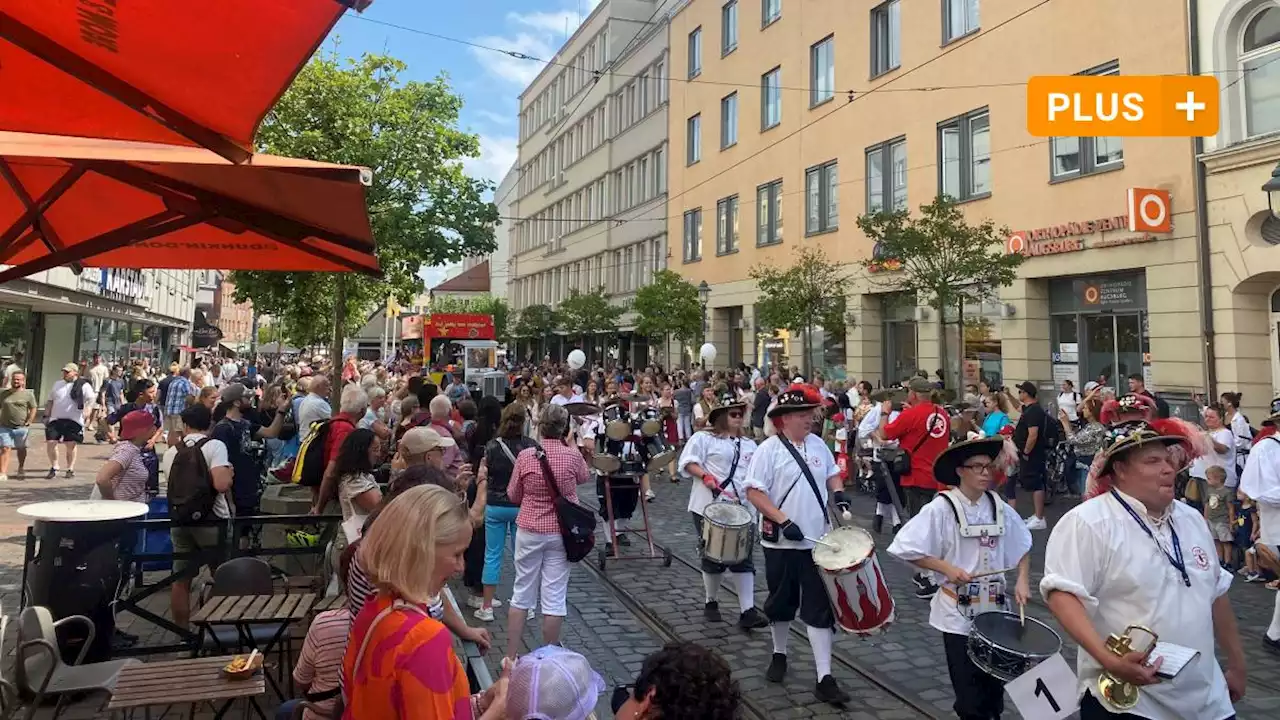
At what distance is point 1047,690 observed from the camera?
3.25 meters

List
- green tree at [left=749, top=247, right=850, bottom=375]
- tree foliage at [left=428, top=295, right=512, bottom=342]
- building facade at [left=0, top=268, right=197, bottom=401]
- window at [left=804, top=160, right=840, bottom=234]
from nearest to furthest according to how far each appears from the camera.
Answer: building facade at [left=0, top=268, right=197, bottom=401]
green tree at [left=749, top=247, right=850, bottom=375]
window at [left=804, top=160, right=840, bottom=234]
tree foliage at [left=428, top=295, right=512, bottom=342]

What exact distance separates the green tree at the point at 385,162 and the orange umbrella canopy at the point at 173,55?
771 centimetres

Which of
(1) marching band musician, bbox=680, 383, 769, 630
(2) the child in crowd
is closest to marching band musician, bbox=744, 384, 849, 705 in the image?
(1) marching band musician, bbox=680, 383, 769, 630

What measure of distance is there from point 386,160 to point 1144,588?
416 inches

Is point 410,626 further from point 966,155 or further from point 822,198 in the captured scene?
point 822,198

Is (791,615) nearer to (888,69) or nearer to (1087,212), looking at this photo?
(1087,212)

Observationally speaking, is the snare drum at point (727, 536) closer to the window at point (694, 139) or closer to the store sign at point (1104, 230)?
→ the store sign at point (1104, 230)

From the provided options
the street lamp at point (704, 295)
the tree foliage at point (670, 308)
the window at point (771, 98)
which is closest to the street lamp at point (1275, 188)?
the street lamp at point (704, 295)

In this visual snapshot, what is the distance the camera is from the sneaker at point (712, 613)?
6605 millimetres

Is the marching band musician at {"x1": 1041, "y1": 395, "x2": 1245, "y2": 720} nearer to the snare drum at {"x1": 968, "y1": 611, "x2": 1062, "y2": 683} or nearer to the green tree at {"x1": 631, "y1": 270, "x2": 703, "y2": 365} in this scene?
the snare drum at {"x1": 968, "y1": 611, "x2": 1062, "y2": 683}

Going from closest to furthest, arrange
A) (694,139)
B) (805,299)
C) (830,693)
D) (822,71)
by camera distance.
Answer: (830,693) → (805,299) → (822,71) → (694,139)

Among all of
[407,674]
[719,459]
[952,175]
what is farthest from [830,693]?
[952,175]

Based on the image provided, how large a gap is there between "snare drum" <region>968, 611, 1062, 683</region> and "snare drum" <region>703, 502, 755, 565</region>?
241 cm

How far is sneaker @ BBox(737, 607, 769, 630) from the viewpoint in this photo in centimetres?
634
